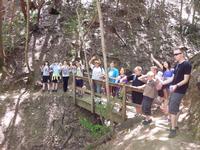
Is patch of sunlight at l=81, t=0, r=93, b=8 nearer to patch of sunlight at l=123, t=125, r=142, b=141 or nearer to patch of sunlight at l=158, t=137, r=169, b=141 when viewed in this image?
patch of sunlight at l=123, t=125, r=142, b=141

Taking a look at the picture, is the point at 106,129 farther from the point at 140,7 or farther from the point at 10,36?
the point at 140,7

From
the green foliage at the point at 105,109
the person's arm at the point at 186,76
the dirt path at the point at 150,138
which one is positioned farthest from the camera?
the green foliage at the point at 105,109

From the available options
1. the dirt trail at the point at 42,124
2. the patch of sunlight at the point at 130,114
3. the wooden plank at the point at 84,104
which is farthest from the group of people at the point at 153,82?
the dirt trail at the point at 42,124

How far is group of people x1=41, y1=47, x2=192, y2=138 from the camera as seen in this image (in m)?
7.21

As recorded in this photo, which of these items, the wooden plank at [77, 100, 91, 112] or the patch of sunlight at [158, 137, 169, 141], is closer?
the patch of sunlight at [158, 137, 169, 141]

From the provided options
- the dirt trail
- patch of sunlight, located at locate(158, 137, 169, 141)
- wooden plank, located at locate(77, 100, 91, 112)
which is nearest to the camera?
patch of sunlight, located at locate(158, 137, 169, 141)

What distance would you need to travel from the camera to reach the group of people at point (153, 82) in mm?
7207

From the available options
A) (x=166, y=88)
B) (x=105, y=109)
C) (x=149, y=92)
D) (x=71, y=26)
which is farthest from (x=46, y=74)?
(x=149, y=92)

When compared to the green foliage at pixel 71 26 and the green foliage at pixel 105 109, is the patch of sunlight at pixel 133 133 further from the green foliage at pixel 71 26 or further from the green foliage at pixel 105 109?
the green foliage at pixel 71 26

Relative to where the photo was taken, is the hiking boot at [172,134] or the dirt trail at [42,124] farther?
→ the dirt trail at [42,124]

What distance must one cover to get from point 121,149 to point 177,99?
76.0 inches

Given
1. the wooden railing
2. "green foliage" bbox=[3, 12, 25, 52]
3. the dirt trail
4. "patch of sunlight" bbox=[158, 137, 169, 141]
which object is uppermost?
"green foliage" bbox=[3, 12, 25, 52]

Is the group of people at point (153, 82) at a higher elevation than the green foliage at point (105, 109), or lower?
higher

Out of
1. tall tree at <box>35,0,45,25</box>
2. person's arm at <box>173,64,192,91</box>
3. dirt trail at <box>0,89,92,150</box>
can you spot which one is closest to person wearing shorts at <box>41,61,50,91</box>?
dirt trail at <box>0,89,92,150</box>
